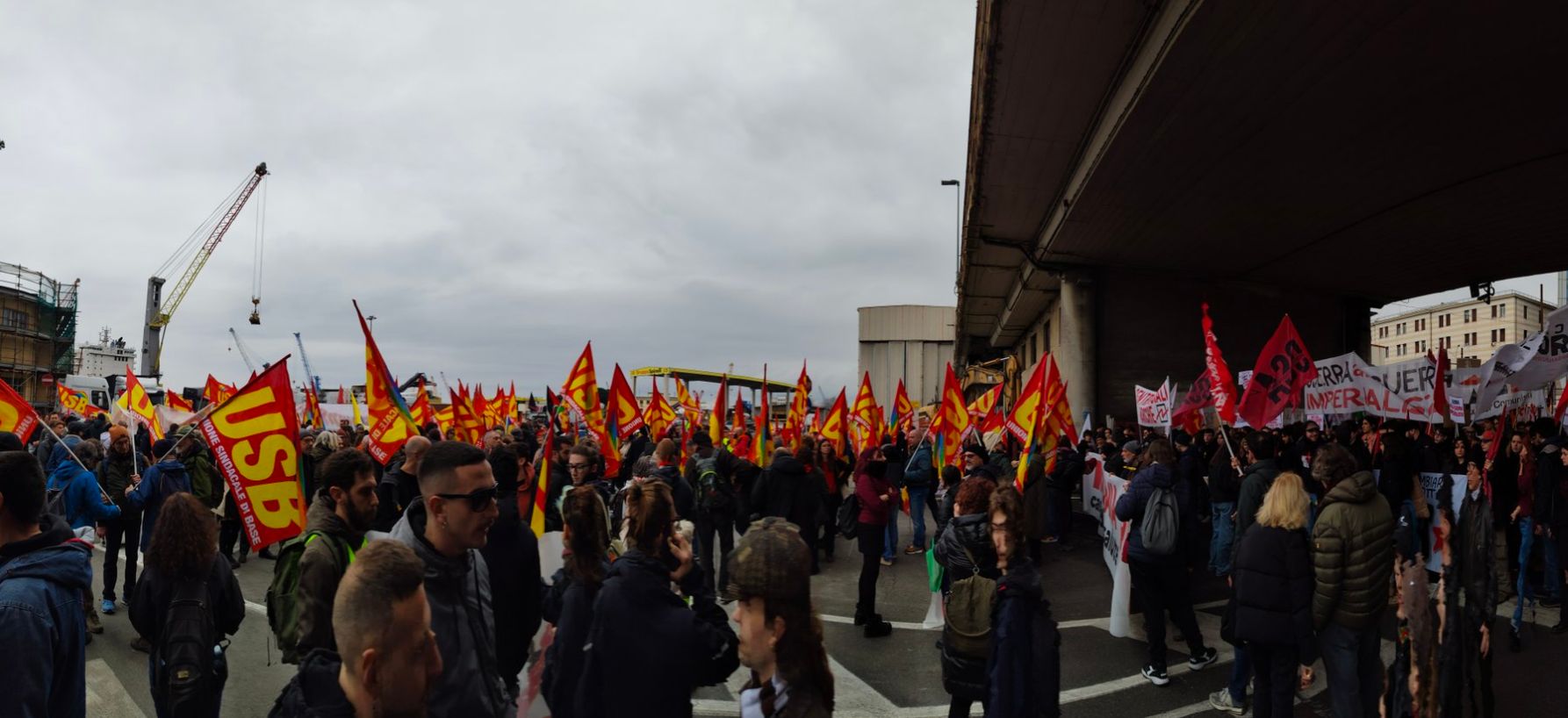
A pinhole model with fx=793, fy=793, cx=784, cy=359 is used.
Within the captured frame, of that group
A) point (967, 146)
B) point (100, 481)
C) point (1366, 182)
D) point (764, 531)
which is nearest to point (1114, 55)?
point (967, 146)

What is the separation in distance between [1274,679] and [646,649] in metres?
4.07

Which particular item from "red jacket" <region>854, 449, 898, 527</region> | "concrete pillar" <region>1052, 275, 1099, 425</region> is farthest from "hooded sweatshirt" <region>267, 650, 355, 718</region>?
"concrete pillar" <region>1052, 275, 1099, 425</region>

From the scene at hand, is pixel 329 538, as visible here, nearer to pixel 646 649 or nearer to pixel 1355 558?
pixel 646 649

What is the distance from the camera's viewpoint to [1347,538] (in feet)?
15.5

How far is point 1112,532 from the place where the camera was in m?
8.72

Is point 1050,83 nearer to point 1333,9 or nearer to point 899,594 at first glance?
point 1333,9

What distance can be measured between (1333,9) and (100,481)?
14.3 m

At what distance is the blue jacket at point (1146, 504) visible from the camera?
635 centimetres

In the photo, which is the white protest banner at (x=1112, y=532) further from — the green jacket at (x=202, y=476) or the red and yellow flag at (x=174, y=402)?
the red and yellow flag at (x=174, y=402)

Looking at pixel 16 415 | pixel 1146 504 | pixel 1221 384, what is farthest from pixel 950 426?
pixel 16 415

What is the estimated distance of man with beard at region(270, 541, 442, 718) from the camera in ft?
6.03

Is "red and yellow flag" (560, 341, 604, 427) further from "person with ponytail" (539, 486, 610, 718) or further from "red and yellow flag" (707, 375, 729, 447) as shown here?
"person with ponytail" (539, 486, 610, 718)

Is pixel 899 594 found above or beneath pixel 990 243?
beneath

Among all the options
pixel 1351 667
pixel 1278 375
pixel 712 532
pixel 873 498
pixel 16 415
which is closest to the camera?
pixel 1351 667
